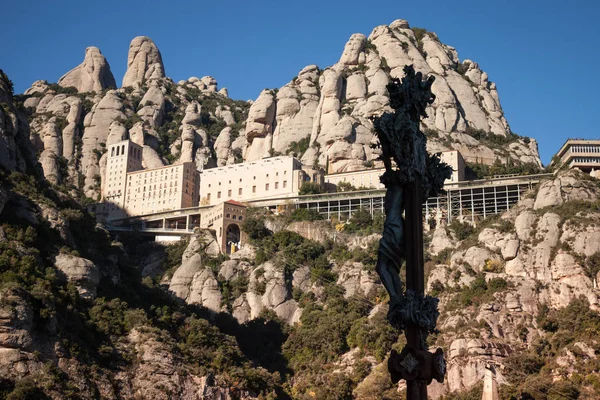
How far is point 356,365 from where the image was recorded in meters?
76.2

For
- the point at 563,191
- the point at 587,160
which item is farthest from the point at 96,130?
the point at 563,191

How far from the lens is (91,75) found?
180m

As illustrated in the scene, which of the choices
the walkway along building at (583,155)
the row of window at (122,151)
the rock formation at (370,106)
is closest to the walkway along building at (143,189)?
the row of window at (122,151)

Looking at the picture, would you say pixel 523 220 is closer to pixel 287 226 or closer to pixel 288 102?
pixel 287 226

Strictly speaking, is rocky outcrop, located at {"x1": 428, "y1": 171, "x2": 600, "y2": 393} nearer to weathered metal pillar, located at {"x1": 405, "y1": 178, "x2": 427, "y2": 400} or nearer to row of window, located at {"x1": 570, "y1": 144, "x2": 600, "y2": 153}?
row of window, located at {"x1": 570, "y1": 144, "x2": 600, "y2": 153}

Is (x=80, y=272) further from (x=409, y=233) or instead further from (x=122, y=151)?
(x=122, y=151)

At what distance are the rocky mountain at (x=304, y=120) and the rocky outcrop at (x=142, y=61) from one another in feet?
45.9

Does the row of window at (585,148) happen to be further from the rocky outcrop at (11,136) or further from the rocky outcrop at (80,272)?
the rocky outcrop at (11,136)

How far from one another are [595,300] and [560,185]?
1788 centimetres

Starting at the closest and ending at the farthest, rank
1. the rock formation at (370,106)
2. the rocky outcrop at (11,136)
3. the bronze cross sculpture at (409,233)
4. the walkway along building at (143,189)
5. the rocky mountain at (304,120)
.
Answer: the bronze cross sculpture at (409,233)
the rocky outcrop at (11,136)
the walkway along building at (143,189)
the rock formation at (370,106)
the rocky mountain at (304,120)

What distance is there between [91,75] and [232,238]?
288 feet

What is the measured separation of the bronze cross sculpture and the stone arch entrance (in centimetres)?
8707

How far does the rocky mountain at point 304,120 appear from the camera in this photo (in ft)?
423

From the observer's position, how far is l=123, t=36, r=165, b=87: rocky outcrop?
187 m
